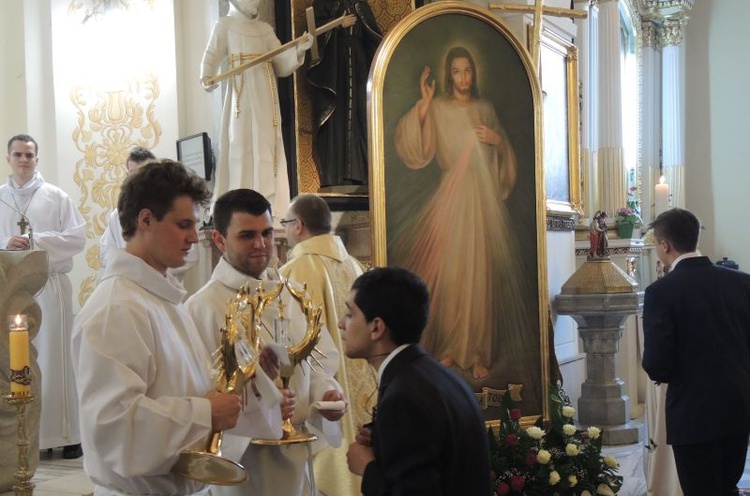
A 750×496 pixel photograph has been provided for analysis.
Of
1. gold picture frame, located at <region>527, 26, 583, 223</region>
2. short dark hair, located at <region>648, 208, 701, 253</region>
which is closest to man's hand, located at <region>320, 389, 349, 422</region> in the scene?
short dark hair, located at <region>648, 208, 701, 253</region>

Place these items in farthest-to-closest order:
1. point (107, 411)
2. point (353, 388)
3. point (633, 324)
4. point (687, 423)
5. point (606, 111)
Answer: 1. point (606, 111)
2. point (633, 324)
3. point (353, 388)
4. point (687, 423)
5. point (107, 411)

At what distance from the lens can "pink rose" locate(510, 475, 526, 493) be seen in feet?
13.5

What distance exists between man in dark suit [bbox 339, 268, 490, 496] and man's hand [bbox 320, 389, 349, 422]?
1.36 ft

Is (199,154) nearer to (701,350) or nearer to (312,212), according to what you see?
(312,212)

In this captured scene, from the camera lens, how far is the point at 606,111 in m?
11.3

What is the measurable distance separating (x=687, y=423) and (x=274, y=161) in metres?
3.91

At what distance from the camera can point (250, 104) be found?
7004 mm

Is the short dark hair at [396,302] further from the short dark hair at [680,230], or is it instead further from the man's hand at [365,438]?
the short dark hair at [680,230]

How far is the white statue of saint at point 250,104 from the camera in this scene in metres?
6.97

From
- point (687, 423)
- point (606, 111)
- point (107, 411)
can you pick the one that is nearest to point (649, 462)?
point (687, 423)

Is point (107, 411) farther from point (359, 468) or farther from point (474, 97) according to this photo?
point (474, 97)

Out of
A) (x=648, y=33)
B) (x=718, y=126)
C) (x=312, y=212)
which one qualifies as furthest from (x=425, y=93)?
(x=718, y=126)

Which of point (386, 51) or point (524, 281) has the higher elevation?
point (386, 51)

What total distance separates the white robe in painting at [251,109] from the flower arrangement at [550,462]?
10.2 feet
